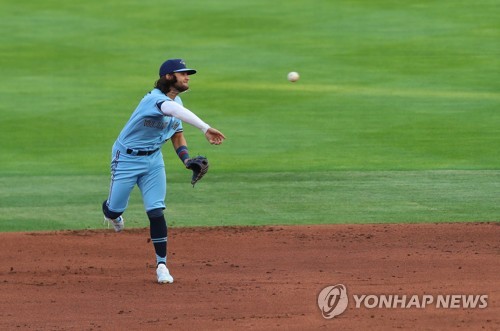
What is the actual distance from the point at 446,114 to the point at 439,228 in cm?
814

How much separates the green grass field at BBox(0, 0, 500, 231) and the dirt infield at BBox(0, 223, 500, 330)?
1.10 m

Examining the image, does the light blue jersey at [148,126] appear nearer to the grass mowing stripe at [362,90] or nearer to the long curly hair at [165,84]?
the long curly hair at [165,84]

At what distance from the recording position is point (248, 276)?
10000mm

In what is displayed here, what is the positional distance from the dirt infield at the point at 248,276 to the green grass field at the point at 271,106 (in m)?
1.10

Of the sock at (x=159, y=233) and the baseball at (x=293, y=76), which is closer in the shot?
the sock at (x=159, y=233)

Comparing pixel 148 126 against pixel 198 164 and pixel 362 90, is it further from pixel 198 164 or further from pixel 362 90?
pixel 362 90

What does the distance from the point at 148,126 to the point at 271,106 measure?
11.1 m

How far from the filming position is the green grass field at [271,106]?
14.3 m

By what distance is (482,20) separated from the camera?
26516 mm

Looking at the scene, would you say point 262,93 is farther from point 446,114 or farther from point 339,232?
point 339,232

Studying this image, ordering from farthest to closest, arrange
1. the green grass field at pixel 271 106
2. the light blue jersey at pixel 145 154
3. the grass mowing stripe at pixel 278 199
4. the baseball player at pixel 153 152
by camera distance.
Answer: the green grass field at pixel 271 106, the grass mowing stripe at pixel 278 199, the light blue jersey at pixel 145 154, the baseball player at pixel 153 152

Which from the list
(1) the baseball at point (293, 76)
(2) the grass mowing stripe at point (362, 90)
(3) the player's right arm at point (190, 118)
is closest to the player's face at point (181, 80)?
(3) the player's right arm at point (190, 118)

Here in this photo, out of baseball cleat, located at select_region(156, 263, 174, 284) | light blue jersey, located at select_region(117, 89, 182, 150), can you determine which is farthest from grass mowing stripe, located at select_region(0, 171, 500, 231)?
baseball cleat, located at select_region(156, 263, 174, 284)

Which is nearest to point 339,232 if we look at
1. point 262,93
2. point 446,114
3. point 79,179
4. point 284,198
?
point 284,198
